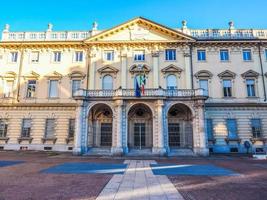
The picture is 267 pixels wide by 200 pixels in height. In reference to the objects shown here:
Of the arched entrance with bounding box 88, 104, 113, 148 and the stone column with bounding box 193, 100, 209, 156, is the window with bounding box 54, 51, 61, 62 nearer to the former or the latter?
the arched entrance with bounding box 88, 104, 113, 148

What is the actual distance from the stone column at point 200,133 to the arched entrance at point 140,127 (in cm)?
550

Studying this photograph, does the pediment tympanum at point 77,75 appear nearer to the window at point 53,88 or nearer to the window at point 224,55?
the window at point 53,88

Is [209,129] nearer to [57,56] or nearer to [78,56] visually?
[78,56]

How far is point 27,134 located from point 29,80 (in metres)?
7.55

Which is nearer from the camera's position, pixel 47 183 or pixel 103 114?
pixel 47 183

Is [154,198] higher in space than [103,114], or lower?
lower

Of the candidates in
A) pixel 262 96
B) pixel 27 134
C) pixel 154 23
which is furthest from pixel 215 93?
pixel 27 134

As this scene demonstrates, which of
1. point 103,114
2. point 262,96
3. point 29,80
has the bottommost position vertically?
point 103,114

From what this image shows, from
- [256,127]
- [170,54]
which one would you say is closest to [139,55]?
[170,54]

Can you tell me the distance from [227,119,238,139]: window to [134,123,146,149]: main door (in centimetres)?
1075

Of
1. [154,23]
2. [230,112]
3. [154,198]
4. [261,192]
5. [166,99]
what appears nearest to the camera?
[154,198]

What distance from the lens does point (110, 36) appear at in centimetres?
2753

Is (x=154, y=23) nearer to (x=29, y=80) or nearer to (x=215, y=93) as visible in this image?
(x=215, y=93)

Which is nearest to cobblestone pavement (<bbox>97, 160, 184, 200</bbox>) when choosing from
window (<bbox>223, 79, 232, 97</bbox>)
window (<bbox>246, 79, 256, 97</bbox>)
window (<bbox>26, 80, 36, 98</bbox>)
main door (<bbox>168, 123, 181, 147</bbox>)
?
main door (<bbox>168, 123, 181, 147</bbox>)
